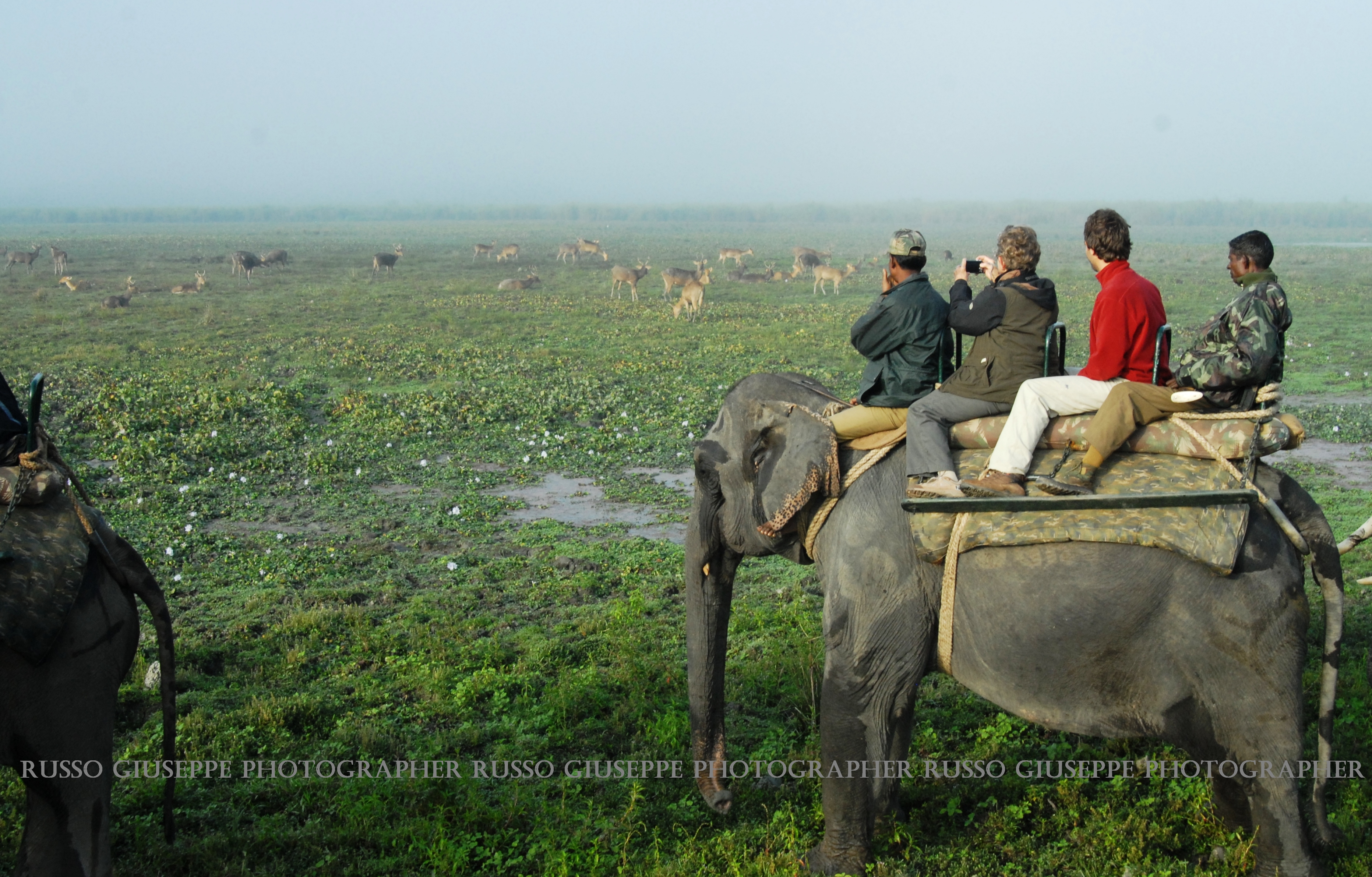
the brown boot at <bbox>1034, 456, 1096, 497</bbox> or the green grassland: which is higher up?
the brown boot at <bbox>1034, 456, 1096, 497</bbox>

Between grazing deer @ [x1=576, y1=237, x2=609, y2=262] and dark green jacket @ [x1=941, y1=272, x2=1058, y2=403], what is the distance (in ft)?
159

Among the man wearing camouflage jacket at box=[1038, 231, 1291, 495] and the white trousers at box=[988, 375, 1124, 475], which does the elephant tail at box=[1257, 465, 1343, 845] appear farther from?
the white trousers at box=[988, 375, 1124, 475]

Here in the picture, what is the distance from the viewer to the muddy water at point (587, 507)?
1016cm

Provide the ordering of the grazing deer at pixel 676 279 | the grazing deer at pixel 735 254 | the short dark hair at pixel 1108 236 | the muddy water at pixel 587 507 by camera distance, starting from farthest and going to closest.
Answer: the grazing deer at pixel 735 254, the grazing deer at pixel 676 279, the muddy water at pixel 587 507, the short dark hair at pixel 1108 236

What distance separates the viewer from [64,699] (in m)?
3.77

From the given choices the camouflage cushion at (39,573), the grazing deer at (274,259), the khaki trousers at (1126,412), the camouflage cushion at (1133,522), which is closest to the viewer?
the camouflage cushion at (39,573)

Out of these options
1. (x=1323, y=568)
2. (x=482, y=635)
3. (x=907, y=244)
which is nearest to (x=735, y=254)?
(x=482, y=635)

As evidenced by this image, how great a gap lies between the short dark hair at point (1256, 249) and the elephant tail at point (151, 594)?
4852 millimetres

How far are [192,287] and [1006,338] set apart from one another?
34385mm

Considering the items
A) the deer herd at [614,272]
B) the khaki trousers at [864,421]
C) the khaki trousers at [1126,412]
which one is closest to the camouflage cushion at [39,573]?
the khaki trousers at [864,421]

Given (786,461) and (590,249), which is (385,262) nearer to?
(590,249)

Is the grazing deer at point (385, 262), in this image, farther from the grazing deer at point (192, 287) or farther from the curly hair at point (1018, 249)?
the curly hair at point (1018, 249)

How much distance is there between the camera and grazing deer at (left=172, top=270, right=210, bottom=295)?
107 feet

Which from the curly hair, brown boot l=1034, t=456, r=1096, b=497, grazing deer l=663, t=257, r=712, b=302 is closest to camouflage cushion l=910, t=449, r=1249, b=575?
brown boot l=1034, t=456, r=1096, b=497
